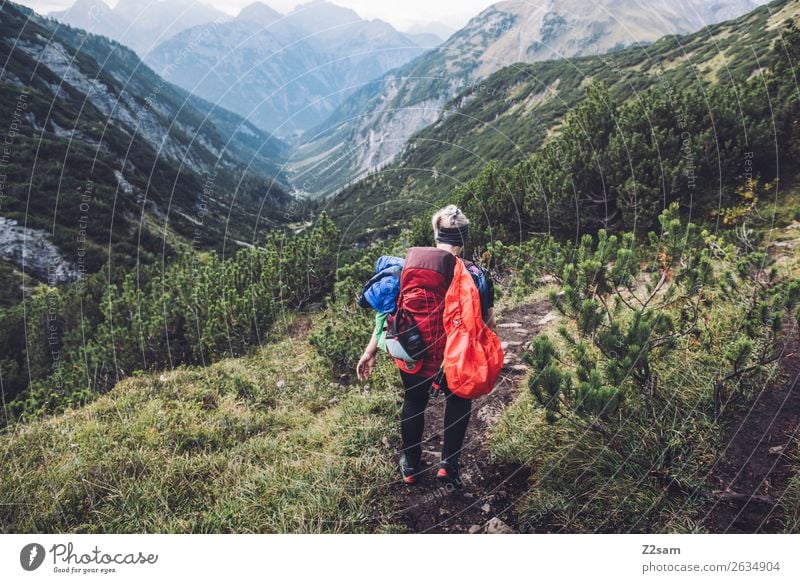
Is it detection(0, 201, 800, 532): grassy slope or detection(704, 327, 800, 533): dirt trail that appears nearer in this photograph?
detection(704, 327, 800, 533): dirt trail

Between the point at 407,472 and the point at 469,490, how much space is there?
0.53 metres

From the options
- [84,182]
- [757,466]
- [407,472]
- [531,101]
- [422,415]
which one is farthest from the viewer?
[531,101]

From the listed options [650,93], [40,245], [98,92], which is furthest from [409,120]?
[650,93]

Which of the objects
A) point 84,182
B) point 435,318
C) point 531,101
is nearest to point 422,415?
point 435,318

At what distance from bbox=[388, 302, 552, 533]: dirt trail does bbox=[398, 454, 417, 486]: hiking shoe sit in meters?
0.05

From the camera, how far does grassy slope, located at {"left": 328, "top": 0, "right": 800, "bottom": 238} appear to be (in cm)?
4609

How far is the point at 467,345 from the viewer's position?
9.53 feet

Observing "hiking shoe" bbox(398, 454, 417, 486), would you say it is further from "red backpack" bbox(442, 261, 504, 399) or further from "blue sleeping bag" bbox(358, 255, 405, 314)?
"blue sleeping bag" bbox(358, 255, 405, 314)

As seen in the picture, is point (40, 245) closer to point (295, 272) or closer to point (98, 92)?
point (295, 272)

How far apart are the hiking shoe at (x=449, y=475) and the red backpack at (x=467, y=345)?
0.89 meters

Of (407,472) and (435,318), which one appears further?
(407,472)
